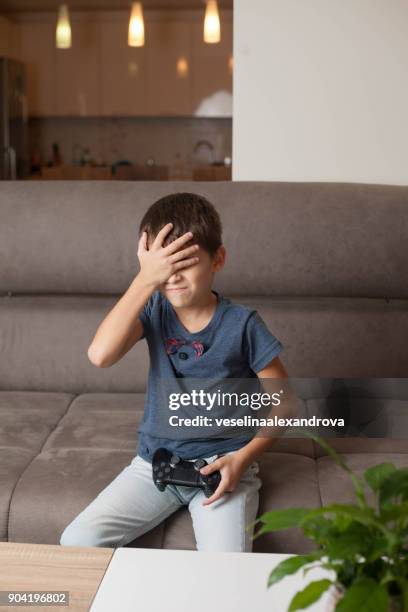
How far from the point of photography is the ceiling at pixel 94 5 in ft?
21.0

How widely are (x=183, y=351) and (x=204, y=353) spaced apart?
46 mm

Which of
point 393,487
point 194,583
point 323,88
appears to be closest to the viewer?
point 393,487

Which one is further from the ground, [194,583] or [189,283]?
[189,283]

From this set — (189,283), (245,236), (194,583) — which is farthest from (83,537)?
(245,236)

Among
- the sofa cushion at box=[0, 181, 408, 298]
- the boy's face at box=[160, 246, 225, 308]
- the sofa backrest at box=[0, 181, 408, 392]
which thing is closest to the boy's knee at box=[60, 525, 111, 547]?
the boy's face at box=[160, 246, 225, 308]

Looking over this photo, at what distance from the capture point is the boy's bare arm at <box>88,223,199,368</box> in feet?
4.96

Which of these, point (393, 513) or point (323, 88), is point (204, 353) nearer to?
point (393, 513)

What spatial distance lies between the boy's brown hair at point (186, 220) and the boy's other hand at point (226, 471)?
0.42 m

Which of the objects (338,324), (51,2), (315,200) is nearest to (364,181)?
(315,200)

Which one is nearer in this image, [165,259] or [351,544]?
[351,544]

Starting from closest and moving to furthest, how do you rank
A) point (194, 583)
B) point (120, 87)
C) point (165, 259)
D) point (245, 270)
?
point (194, 583), point (165, 259), point (245, 270), point (120, 87)

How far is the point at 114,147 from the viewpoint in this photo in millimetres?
7176

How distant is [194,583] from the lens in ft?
3.47

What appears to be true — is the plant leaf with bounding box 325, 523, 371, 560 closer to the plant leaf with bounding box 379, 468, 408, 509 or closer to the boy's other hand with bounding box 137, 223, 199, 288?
the plant leaf with bounding box 379, 468, 408, 509
